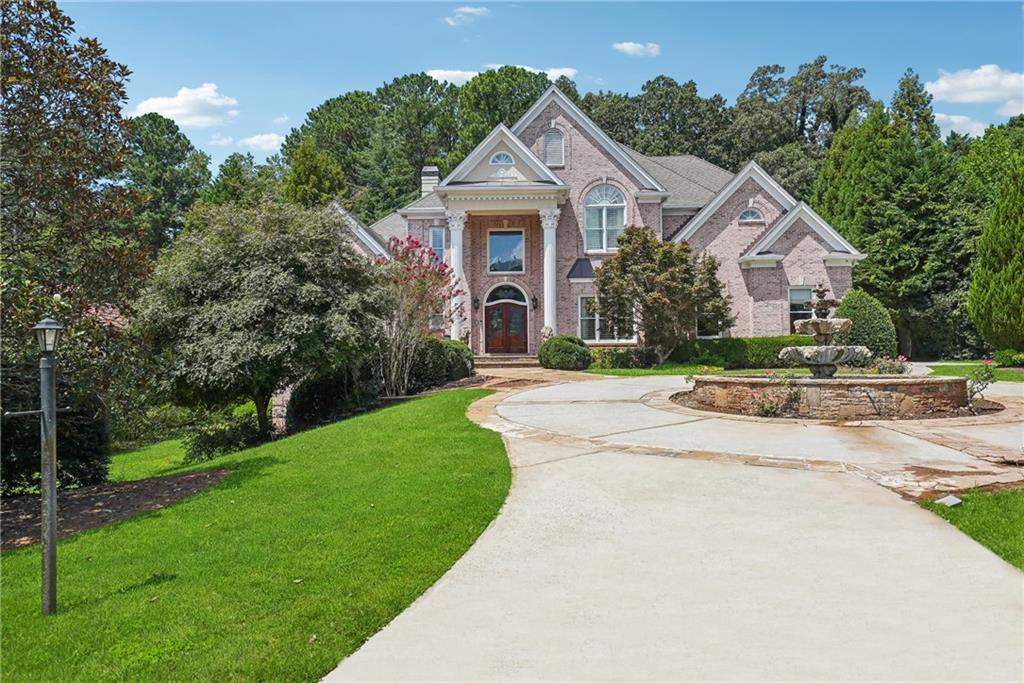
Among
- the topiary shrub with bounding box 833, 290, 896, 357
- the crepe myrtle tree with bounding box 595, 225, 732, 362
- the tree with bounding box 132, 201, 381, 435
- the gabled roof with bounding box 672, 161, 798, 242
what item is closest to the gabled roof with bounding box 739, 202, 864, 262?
the gabled roof with bounding box 672, 161, 798, 242

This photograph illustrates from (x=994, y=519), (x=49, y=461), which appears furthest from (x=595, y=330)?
(x=49, y=461)

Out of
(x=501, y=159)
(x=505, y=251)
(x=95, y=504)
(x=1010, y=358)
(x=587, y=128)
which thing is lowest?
(x=95, y=504)

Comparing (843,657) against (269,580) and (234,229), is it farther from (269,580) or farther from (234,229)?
(234,229)

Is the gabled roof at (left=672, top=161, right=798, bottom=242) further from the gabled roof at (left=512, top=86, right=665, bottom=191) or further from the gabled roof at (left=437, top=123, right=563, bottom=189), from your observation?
the gabled roof at (left=437, top=123, right=563, bottom=189)

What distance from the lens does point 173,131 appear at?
54781mm

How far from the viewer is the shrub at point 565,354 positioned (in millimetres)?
23922

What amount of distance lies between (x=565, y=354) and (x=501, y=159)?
8883mm

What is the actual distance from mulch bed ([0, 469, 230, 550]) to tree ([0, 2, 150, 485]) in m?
1.14

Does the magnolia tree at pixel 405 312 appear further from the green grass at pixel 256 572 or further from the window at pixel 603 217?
the window at pixel 603 217

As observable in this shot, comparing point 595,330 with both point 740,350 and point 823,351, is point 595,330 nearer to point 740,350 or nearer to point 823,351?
point 740,350

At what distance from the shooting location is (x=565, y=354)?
23938 mm

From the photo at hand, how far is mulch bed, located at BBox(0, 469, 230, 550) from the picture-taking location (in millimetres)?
6859

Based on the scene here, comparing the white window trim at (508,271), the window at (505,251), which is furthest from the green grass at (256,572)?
the window at (505,251)

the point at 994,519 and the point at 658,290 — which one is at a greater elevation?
the point at 658,290
